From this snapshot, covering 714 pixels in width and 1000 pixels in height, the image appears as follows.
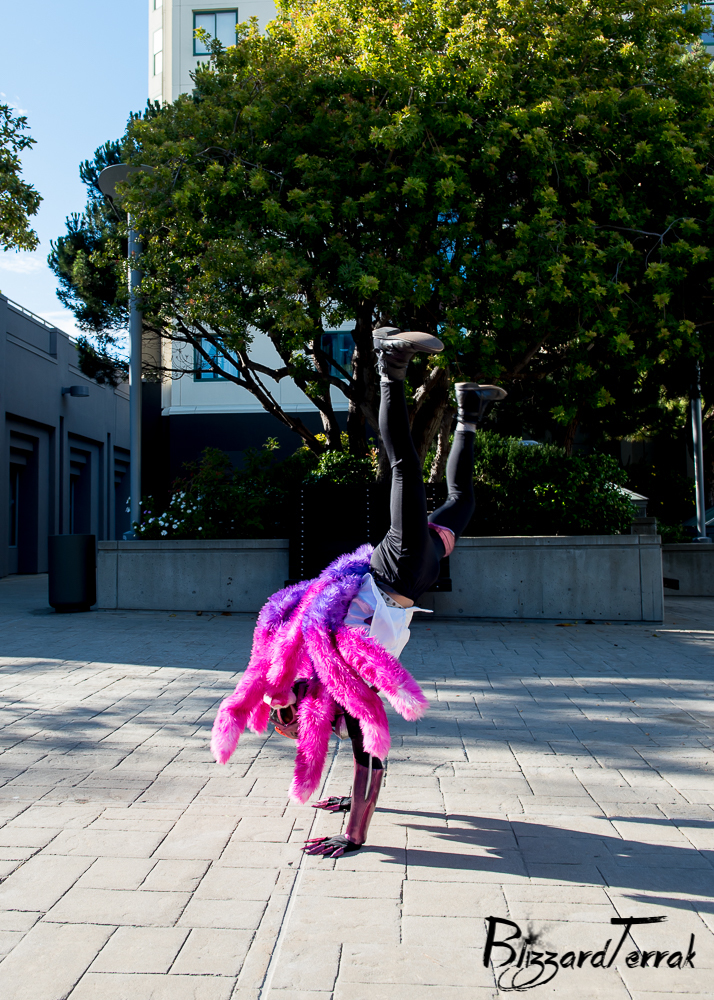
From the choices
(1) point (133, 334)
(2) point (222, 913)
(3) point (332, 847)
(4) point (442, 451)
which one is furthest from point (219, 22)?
(2) point (222, 913)

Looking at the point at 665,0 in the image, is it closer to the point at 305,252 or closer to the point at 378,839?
the point at 305,252

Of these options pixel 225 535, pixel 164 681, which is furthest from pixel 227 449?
pixel 164 681

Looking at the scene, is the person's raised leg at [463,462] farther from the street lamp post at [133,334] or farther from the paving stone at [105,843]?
the street lamp post at [133,334]

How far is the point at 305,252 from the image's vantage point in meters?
10.3

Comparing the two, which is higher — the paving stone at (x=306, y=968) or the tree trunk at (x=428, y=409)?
the tree trunk at (x=428, y=409)

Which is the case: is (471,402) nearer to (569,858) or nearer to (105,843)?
(569,858)

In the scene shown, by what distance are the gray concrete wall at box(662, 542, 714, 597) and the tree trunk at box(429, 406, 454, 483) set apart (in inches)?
222

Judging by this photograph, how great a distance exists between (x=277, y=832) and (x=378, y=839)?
465 millimetres

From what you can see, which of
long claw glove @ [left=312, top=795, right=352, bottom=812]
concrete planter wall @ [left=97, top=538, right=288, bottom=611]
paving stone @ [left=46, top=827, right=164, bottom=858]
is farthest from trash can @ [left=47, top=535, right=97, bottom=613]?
long claw glove @ [left=312, top=795, right=352, bottom=812]

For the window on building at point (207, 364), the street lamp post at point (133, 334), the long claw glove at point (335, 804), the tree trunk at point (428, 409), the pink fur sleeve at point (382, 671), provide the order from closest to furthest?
the pink fur sleeve at point (382, 671), the long claw glove at point (335, 804), the tree trunk at point (428, 409), the street lamp post at point (133, 334), the window on building at point (207, 364)

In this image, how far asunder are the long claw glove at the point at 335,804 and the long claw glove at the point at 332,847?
1.54 ft

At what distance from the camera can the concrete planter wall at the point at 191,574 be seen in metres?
11.2

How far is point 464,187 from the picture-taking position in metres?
9.87
